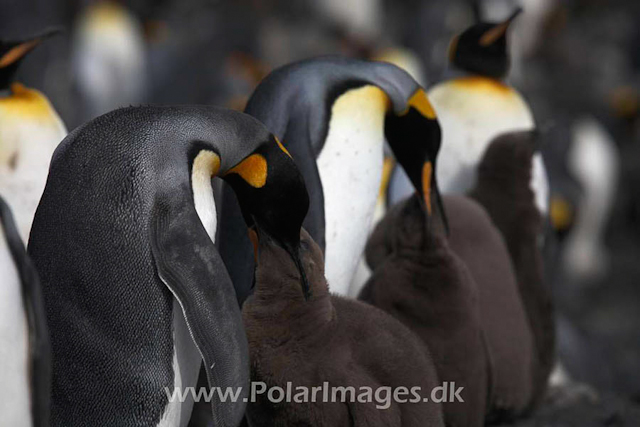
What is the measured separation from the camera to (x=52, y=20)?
11062 mm

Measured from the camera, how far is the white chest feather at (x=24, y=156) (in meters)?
3.90

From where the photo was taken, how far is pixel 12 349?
97.6 inches

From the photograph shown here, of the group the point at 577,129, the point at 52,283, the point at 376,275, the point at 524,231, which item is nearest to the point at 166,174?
the point at 52,283

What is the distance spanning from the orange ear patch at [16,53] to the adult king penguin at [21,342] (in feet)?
5.80

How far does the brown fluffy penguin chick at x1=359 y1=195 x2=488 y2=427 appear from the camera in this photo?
10.8 ft

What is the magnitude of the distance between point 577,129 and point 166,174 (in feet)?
28.9

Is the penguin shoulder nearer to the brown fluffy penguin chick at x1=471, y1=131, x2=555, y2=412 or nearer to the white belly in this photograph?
the brown fluffy penguin chick at x1=471, y1=131, x2=555, y2=412

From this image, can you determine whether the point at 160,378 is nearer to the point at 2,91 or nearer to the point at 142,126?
the point at 142,126

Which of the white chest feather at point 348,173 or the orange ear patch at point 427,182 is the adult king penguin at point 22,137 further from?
the orange ear patch at point 427,182

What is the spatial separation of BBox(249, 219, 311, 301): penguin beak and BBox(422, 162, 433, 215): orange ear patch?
76 centimetres

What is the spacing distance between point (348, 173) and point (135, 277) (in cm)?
115

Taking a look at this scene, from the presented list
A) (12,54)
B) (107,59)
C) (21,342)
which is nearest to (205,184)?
(21,342)

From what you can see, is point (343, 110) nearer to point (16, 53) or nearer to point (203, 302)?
point (203, 302)

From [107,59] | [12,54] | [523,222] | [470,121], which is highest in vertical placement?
[12,54]
